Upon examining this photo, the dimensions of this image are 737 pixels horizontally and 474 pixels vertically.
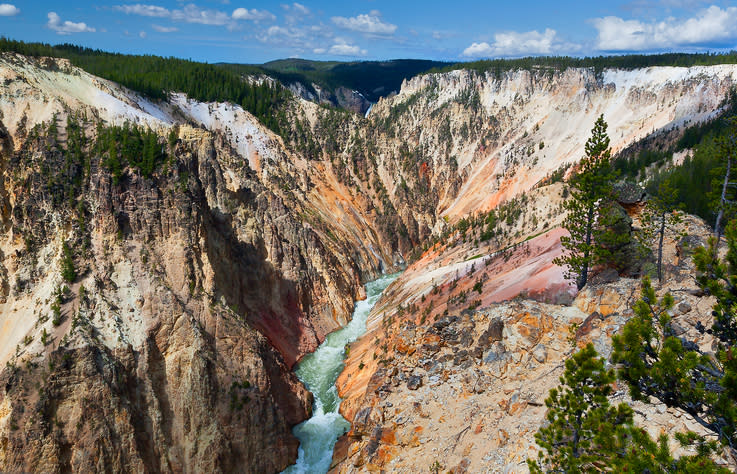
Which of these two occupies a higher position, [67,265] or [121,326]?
[67,265]

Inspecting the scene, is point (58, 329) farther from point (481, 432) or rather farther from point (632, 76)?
point (632, 76)

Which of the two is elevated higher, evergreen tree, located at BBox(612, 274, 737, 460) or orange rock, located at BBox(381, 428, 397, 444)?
evergreen tree, located at BBox(612, 274, 737, 460)

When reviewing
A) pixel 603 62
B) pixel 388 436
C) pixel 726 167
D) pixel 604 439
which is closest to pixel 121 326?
pixel 388 436

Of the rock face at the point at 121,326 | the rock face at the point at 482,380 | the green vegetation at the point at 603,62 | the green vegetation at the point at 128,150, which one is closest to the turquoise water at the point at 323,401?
the rock face at the point at 121,326

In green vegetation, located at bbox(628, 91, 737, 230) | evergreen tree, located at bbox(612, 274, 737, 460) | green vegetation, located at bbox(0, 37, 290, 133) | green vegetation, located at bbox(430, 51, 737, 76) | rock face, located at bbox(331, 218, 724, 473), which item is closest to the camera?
evergreen tree, located at bbox(612, 274, 737, 460)

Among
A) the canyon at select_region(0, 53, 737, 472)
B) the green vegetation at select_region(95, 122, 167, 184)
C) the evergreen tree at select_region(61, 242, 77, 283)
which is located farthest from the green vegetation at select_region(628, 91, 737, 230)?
the evergreen tree at select_region(61, 242, 77, 283)

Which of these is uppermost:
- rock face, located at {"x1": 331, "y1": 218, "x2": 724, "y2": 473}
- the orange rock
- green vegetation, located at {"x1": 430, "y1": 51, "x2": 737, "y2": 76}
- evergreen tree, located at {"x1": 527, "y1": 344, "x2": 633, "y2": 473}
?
green vegetation, located at {"x1": 430, "y1": 51, "x2": 737, "y2": 76}

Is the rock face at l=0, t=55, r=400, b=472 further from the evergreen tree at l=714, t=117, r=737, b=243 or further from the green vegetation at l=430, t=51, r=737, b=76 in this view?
the green vegetation at l=430, t=51, r=737, b=76

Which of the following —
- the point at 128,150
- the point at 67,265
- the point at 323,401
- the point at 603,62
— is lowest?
the point at 323,401

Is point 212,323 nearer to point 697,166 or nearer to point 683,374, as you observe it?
point 683,374
